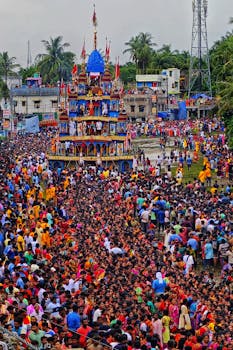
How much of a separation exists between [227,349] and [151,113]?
197ft

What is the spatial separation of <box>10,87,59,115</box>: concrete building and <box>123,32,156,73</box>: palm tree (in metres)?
21.8

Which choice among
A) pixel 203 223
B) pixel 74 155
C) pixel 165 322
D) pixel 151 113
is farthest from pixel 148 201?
pixel 151 113

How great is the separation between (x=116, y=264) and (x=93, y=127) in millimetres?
25920

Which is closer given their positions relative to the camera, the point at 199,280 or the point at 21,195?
the point at 199,280

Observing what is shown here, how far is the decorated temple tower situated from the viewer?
42.2 metres

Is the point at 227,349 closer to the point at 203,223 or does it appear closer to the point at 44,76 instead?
the point at 203,223

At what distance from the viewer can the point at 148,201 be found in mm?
26578

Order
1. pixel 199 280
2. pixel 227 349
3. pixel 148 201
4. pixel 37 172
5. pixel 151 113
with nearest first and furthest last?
pixel 227 349
pixel 199 280
pixel 148 201
pixel 37 172
pixel 151 113

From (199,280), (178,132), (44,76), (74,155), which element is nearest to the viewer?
(199,280)

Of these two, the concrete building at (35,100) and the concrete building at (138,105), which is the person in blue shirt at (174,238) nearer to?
the concrete building at (138,105)

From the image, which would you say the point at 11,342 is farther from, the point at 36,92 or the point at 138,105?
the point at 36,92

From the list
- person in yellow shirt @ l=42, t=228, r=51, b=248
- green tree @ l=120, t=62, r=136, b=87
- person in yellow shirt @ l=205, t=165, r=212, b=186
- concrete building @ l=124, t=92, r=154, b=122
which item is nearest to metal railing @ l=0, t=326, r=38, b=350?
person in yellow shirt @ l=42, t=228, r=51, b=248

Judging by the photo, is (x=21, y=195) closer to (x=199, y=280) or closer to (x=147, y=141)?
(x=199, y=280)

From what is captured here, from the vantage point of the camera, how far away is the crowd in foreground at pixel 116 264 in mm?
13352
